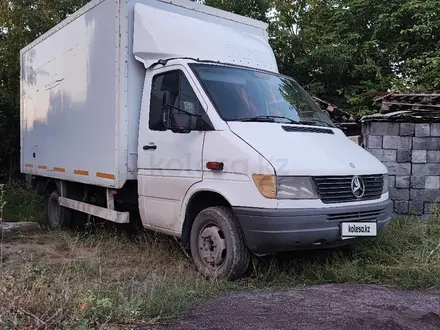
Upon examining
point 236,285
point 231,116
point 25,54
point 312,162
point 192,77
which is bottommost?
point 236,285

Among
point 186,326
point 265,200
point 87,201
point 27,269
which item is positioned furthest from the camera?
point 87,201

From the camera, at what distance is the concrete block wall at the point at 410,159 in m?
6.93

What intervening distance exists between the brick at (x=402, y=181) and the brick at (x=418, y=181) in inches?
2.4

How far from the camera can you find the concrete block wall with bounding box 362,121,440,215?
6934 mm

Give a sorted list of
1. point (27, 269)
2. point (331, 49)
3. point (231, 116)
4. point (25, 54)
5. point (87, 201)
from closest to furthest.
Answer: point (27, 269) → point (231, 116) → point (87, 201) → point (25, 54) → point (331, 49)

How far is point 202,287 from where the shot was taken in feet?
14.1

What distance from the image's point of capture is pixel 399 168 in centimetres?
703

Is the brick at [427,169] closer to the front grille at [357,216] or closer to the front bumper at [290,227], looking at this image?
the front grille at [357,216]

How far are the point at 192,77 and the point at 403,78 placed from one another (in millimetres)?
9171

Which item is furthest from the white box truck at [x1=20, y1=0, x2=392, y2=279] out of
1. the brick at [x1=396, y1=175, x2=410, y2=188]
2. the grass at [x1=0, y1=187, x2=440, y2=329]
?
the brick at [x1=396, y1=175, x2=410, y2=188]

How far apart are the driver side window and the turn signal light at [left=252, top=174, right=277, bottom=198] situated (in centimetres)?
107

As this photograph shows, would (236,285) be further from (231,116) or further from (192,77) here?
(192,77)

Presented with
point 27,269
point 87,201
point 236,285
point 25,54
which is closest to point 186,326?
point 236,285

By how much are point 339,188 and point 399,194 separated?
2.89 metres
